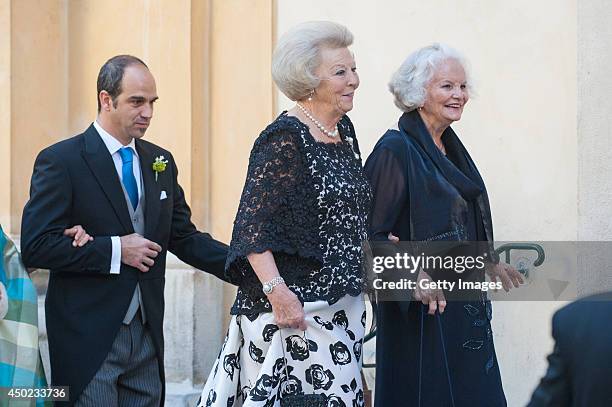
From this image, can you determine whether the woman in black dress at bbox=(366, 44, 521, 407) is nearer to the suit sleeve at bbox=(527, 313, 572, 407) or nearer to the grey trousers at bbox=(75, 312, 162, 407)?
the grey trousers at bbox=(75, 312, 162, 407)

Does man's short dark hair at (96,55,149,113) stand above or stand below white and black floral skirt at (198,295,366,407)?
above

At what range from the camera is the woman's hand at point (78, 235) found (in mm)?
5090

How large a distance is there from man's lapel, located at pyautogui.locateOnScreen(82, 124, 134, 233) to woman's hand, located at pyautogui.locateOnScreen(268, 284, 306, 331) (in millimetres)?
851

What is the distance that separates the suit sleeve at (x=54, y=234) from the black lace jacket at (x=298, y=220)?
0.57 metres

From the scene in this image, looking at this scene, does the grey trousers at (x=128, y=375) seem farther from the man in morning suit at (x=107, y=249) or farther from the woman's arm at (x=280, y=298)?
the woman's arm at (x=280, y=298)

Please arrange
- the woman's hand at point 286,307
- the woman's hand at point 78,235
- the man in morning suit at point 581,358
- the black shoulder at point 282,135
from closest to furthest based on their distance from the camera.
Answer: the man in morning suit at point 581,358, the woman's hand at point 286,307, the black shoulder at point 282,135, the woman's hand at point 78,235

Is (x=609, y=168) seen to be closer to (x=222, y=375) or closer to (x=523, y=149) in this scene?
(x=523, y=149)

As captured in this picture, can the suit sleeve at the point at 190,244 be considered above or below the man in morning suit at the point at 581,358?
above

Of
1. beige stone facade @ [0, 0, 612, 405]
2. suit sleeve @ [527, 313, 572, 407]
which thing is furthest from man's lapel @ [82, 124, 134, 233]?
suit sleeve @ [527, 313, 572, 407]

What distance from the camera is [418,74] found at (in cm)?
560

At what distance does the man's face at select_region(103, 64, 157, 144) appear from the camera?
5.32 metres

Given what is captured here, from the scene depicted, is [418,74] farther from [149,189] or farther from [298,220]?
[149,189]

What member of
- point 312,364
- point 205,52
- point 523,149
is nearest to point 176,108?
point 205,52
